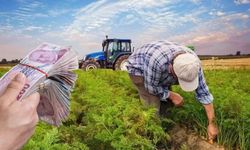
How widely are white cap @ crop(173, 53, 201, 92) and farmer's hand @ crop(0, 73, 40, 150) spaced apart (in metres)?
3.94

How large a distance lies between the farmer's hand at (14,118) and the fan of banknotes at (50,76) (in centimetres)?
10

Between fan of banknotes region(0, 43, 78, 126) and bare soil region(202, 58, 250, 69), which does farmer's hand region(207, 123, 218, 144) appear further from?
bare soil region(202, 58, 250, 69)

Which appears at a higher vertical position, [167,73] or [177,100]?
[167,73]

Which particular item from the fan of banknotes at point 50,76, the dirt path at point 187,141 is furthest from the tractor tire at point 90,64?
the fan of banknotes at point 50,76

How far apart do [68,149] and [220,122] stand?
2.16 meters

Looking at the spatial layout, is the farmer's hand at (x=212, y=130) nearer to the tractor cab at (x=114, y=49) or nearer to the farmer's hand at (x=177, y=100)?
the farmer's hand at (x=177, y=100)

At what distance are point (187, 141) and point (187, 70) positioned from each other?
0.92m

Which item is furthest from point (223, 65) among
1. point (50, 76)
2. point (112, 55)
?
point (50, 76)

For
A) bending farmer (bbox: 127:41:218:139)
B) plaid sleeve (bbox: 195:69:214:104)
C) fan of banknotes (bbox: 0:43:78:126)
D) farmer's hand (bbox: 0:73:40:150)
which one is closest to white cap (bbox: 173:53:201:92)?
bending farmer (bbox: 127:41:218:139)

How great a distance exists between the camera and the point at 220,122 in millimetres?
5238

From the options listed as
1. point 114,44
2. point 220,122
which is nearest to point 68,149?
point 220,122

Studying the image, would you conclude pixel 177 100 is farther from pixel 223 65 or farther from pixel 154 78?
pixel 223 65

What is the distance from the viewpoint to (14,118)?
121 cm

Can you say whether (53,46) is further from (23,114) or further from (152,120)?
(152,120)
